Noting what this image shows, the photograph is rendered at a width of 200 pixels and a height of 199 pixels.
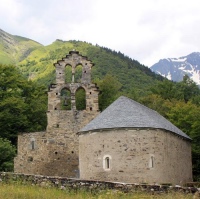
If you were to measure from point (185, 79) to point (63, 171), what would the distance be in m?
35.3

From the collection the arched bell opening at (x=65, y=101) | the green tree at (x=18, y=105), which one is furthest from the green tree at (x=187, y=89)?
the green tree at (x=18, y=105)

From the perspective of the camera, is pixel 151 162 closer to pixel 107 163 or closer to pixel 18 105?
pixel 107 163

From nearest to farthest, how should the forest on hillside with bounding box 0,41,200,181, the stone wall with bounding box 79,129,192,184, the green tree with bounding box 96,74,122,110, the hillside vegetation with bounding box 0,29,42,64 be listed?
1. the stone wall with bounding box 79,129,192,184
2. the forest on hillside with bounding box 0,41,200,181
3. the green tree with bounding box 96,74,122,110
4. the hillside vegetation with bounding box 0,29,42,64

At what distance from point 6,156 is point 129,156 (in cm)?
1010

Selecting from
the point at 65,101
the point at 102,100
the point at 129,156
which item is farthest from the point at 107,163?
the point at 102,100

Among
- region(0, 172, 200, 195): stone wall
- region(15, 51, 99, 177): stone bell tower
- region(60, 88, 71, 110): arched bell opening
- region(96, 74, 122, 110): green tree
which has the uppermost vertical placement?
region(96, 74, 122, 110): green tree

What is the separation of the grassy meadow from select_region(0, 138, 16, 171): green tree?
51.4ft

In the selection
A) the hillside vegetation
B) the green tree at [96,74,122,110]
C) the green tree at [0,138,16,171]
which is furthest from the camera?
the hillside vegetation

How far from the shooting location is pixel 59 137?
29.2m

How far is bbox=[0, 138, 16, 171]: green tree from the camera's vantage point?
28.5 m

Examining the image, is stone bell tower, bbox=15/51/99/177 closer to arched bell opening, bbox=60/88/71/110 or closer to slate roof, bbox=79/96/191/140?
arched bell opening, bbox=60/88/71/110

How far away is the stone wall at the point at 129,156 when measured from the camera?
22.0m

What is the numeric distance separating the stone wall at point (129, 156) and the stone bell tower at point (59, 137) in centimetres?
562

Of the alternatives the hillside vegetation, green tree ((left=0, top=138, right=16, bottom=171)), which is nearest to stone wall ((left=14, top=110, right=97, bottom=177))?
green tree ((left=0, top=138, right=16, bottom=171))
